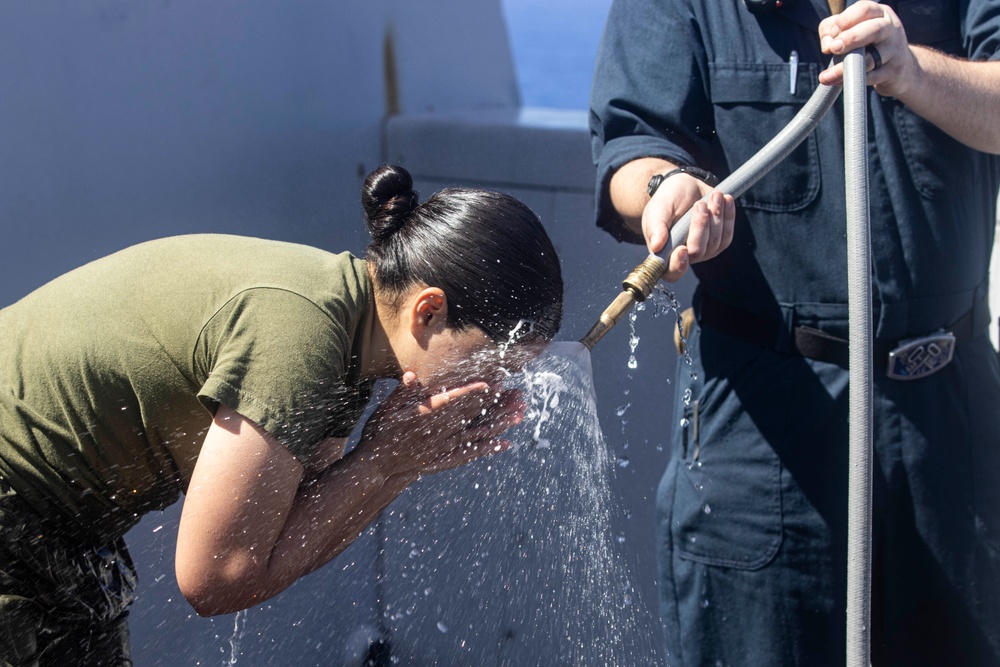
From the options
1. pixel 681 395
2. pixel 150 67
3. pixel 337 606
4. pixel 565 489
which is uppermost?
pixel 150 67

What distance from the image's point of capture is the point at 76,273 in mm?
1462

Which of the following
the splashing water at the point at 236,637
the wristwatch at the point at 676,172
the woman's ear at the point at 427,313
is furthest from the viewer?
the splashing water at the point at 236,637

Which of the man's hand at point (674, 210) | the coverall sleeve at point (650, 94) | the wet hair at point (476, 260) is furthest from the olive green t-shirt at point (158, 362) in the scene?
the coverall sleeve at point (650, 94)

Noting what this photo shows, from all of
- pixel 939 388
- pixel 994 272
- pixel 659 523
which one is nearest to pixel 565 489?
pixel 659 523

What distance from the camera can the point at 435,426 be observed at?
5.01 ft

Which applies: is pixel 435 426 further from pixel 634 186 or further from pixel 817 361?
pixel 817 361

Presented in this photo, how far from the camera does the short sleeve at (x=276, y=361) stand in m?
1.28

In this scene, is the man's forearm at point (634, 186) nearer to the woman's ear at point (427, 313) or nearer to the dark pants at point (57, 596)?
the woman's ear at point (427, 313)

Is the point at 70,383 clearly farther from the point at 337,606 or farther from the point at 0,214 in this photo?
the point at 337,606

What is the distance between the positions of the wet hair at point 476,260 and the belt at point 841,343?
56 centimetres

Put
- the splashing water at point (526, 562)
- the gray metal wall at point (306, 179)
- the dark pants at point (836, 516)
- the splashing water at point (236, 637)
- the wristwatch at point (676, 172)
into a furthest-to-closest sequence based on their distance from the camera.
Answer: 1. the splashing water at point (526, 562)
2. the splashing water at point (236, 637)
3. the gray metal wall at point (306, 179)
4. the dark pants at point (836, 516)
5. the wristwatch at point (676, 172)

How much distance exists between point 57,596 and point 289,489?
434mm

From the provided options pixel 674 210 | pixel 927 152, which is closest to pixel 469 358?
pixel 674 210

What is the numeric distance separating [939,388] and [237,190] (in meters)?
1.85
